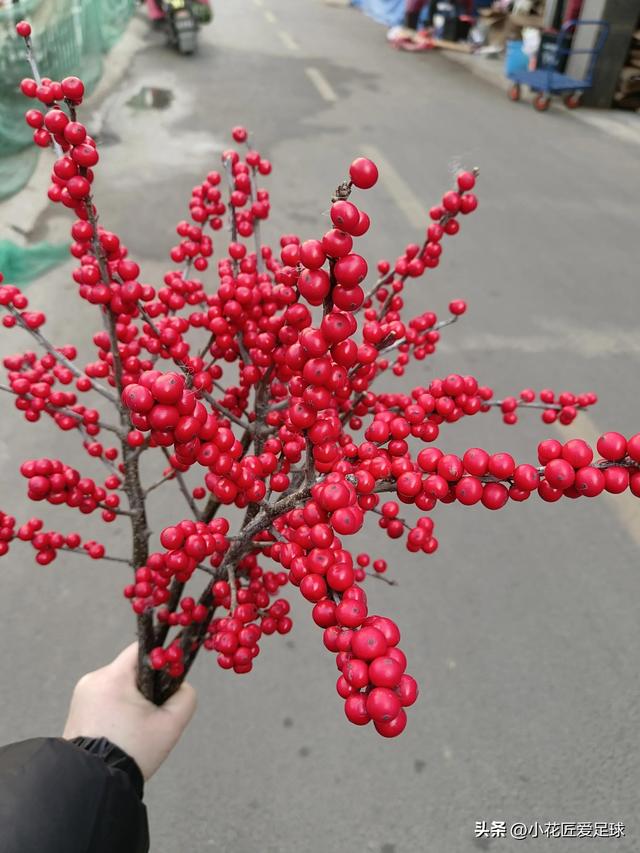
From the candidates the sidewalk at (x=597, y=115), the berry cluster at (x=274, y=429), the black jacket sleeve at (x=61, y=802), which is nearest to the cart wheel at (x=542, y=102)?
the sidewalk at (x=597, y=115)

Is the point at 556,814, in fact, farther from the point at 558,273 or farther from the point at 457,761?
the point at 558,273

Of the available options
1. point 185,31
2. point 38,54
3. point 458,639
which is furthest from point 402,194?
point 185,31

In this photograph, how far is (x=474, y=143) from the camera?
6.12 m

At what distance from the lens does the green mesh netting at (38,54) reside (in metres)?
4.64

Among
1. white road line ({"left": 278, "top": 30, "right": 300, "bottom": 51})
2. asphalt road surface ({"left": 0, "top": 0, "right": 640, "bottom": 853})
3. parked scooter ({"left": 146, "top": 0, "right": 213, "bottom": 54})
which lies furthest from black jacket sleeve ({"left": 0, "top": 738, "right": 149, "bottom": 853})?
white road line ({"left": 278, "top": 30, "right": 300, "bottom": 51})

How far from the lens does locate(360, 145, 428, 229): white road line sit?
15.3 feet

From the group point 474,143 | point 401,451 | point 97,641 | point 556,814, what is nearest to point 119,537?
point 97,641

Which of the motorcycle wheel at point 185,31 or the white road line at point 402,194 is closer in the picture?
the white road line at point 402,194

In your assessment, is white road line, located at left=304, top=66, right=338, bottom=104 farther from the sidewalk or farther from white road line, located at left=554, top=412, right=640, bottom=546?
white road line, located at left=554, top=412, right=640, bottom=546

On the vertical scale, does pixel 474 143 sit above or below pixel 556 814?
above

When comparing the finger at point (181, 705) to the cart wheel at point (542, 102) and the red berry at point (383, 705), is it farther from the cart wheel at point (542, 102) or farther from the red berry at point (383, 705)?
the cart wheel at point (542, 102)

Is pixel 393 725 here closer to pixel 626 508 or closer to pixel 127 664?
pixel 127 664

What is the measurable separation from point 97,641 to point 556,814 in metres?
1.46

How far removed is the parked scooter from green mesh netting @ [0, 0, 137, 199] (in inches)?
35.2
